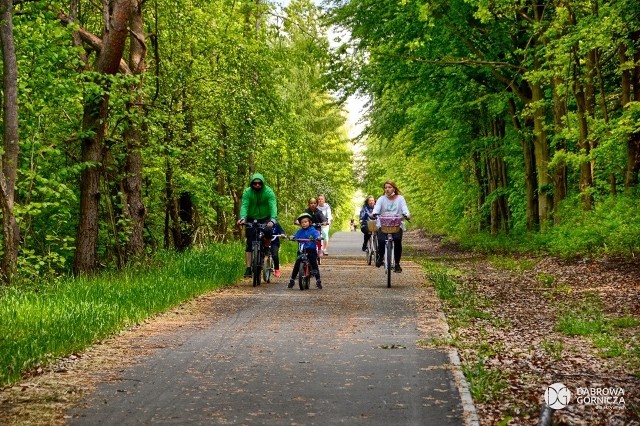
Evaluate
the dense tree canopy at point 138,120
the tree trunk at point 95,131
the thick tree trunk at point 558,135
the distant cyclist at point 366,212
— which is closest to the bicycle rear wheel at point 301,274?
the dense tree canopy at point 138,120

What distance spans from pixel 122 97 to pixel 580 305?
8.91 metres

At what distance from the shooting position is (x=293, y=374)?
7.54m

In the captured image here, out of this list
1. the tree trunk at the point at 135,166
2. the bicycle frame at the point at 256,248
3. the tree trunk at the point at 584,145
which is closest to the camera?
the bicycle frame at the point at 256,248

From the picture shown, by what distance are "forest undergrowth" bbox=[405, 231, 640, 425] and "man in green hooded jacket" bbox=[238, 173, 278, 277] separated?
348 cm

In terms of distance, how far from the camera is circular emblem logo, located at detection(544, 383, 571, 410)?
6.13 meters

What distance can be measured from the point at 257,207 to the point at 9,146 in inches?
204

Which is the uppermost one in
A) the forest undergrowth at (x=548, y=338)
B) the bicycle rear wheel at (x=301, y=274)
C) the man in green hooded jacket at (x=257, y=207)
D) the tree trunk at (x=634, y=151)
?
the tree trunk at (x=634, y=151)

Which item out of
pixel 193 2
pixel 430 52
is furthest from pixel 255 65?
pixel 430 52

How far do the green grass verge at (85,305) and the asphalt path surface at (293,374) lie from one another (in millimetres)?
810

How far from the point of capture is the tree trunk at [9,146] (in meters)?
12.9

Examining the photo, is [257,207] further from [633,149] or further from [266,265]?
[633,149]

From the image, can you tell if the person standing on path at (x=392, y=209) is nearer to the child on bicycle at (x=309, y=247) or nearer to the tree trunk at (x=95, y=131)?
the child on bicycle at (x=309, y=247)

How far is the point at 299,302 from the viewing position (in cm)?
1365

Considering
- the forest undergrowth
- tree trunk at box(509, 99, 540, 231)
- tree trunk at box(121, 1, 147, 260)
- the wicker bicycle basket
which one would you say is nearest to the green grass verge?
tree trunk at box(121, 1, 147, 260)
